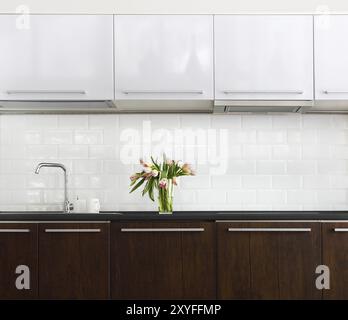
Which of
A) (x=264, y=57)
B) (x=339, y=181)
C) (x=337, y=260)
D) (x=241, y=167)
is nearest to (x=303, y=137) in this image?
(x=339, y=181)

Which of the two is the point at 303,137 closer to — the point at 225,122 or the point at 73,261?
the point at 225,122

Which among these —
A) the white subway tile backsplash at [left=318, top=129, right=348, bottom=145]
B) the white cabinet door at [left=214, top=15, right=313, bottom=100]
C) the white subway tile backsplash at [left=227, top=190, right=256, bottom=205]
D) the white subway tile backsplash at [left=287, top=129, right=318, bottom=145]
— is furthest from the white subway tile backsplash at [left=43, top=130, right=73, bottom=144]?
the white subway tile backsplash at [left=318, top=129, right=348, bottom=145]

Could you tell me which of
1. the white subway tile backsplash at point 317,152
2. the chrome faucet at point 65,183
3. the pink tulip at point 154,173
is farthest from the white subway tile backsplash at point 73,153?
the white subway tile backsplash at point 317,152

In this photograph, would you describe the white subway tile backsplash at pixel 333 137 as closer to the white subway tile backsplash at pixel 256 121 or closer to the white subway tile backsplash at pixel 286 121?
the white subway tile backsplash at pixel 286 121

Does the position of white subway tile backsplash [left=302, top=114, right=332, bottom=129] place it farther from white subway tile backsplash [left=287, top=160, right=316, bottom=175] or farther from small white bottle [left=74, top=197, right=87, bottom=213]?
small white bottle [left=74, top=197, right=87, bottom=213]

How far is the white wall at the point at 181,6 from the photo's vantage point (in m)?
3.46

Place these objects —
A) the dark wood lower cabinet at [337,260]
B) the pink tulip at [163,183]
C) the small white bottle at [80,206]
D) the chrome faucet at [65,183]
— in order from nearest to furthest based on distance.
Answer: the dark wood lower cabinet at [337,260] → the pink tulip at [163,183] → the chrome faucet at [65,183] → the small white bottle at [80,206]

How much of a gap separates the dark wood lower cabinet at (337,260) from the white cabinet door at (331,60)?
36.7 inches

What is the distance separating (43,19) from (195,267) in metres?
2.01

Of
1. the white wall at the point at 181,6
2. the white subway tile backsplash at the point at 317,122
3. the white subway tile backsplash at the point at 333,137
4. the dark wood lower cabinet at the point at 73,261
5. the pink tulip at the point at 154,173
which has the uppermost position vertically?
the white wall at the point at 181,6

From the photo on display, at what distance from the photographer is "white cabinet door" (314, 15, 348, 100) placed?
128 inches

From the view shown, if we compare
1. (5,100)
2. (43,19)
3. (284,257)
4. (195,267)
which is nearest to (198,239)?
(195,267)

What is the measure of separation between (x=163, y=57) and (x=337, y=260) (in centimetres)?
179

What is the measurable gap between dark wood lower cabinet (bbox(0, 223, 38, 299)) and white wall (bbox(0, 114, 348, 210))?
0.61 metres
